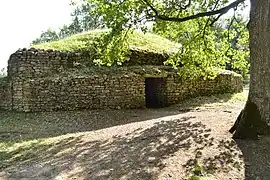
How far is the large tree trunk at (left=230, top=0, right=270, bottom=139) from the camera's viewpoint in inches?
271

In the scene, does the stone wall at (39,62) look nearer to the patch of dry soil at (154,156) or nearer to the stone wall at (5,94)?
the stone wall at (5,94)

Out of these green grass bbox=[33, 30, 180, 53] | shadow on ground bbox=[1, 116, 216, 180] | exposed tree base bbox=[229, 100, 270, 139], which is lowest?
shadow on ground bbox=[1, 116, 216, 180]

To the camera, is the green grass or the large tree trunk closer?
the large tree trunk

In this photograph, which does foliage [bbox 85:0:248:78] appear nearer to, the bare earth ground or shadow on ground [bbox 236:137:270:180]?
the bare earth ground

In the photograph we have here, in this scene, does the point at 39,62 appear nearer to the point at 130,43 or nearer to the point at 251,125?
the point at 130,43

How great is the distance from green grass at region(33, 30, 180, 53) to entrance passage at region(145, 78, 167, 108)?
197cm

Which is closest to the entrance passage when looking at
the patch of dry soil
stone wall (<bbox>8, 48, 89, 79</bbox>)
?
stone wall (<bbox>8, 48, 89, 79</bbox>)

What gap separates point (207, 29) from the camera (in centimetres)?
1145

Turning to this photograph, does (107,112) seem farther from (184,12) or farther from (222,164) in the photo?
(222,164)

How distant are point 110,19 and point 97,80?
186 inches

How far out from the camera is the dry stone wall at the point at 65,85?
13.6 m

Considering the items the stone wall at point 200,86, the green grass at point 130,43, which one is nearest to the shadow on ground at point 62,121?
the stone wall at point 200,86

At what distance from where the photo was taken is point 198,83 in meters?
16.3

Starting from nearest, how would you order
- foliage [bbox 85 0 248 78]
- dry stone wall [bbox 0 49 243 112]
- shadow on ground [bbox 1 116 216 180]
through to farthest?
shadow on ground [bbox 1 116 216 180], foliage [bbox 85 0 248 78], dry stone wall [bbox 0 49 243 112]
